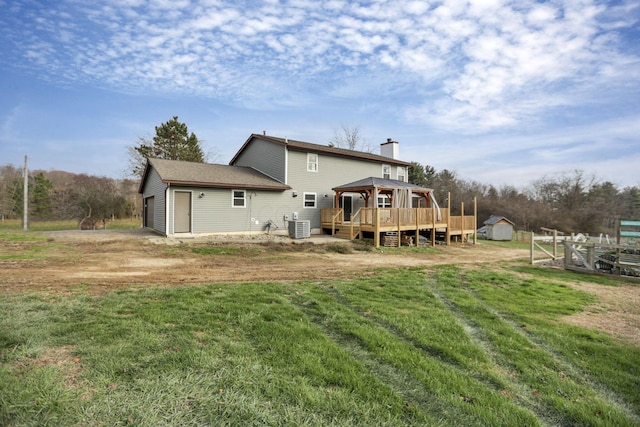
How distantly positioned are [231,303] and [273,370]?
2240 mm

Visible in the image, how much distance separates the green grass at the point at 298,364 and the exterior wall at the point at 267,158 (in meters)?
13.1

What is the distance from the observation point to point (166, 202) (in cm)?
1423

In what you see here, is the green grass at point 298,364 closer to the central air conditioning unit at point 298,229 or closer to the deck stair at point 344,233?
the central air conditioning unit at point 298,229

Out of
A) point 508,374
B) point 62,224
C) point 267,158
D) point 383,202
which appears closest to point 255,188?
point 267,158

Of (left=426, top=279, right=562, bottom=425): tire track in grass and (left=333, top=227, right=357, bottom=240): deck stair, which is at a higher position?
(left=333, top=227, right=357, bottom=240): deck stair

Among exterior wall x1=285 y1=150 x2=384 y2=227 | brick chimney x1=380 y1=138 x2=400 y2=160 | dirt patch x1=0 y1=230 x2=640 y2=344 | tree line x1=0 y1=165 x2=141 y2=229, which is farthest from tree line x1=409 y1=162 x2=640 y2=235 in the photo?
tree line x1=0 y1=165 x2=141 y2=229

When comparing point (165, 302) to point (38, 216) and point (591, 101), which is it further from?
point (38, 216)

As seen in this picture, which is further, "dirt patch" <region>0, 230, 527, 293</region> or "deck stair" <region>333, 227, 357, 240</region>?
"deck stair" <region>333, 227, 357, 240</region>

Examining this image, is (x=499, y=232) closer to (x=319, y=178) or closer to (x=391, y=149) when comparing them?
(x=391, y=149)

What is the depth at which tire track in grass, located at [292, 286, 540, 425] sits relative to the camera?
2.40 metres

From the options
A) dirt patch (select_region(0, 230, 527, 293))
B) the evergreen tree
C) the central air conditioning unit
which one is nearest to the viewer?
dirt patch (select_region(0, 230, 527, 293))

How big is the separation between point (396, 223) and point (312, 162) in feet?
20.7

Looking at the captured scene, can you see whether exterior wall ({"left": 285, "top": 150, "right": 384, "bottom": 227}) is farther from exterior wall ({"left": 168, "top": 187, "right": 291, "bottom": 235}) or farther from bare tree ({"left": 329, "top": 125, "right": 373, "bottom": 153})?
bare tree ({"left": 329, "top": 125, "right": 373, "bottom": 153})

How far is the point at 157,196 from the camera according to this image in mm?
16219
